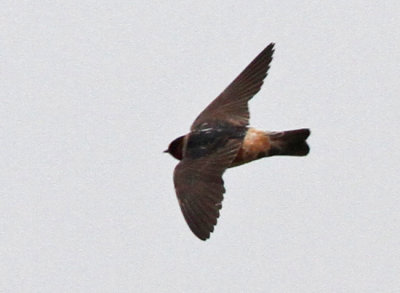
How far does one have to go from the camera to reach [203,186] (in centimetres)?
969

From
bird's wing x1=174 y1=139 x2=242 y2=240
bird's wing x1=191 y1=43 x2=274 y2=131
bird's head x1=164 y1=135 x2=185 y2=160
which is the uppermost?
bird's wing x1=191 y1=43 x2=274 y2=131

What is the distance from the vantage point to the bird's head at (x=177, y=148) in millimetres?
10754

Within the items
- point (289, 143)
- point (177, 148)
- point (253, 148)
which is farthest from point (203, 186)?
point (177, 148)

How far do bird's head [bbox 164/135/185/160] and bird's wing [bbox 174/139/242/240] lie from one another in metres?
0.55

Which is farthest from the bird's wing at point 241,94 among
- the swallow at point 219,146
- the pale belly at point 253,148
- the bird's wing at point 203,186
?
the bird's wing at point 203,186

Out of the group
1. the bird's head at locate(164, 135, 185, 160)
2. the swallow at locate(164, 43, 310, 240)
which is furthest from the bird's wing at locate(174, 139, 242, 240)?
the bird's head at locate(164, 135, 185, 160)

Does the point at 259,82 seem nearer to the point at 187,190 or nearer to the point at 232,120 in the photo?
the point at 232,120

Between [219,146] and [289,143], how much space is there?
553mm

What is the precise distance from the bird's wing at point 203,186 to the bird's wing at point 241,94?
1.84 ft

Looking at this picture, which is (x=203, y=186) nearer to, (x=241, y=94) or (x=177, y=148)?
(x=177, y=148)

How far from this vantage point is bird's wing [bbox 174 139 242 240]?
372 inches

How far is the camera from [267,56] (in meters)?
10.8

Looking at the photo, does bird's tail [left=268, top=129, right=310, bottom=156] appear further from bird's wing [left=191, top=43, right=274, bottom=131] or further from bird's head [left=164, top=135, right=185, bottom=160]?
bird's head [left=164, top=135, right=185, bottom=160]

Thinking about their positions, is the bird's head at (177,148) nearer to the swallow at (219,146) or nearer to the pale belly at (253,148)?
the swallow at (219,146)
